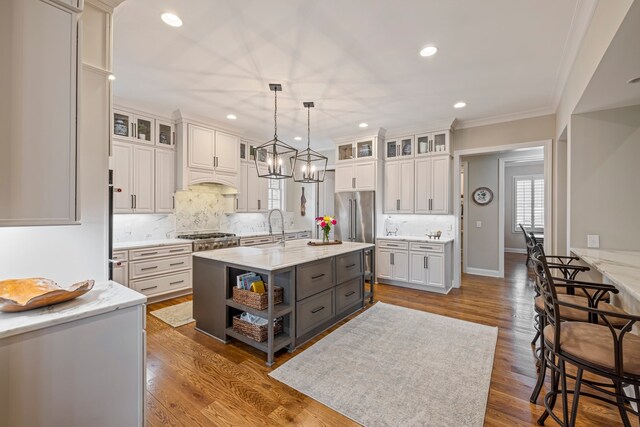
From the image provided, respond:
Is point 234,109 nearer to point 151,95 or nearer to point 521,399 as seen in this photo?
point 151,95

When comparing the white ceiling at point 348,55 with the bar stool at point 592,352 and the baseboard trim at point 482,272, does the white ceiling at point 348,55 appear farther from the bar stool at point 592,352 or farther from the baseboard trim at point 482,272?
the baseboard trim at point 482,272

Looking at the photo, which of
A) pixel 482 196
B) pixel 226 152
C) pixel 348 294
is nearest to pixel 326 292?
pixel 348 294

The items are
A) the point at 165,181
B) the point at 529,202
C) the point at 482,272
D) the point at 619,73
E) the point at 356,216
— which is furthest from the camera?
the point at 529,202

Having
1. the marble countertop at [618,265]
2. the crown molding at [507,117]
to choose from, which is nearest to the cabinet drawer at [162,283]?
the marble countertop at [618,265]

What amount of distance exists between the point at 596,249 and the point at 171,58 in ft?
15.1

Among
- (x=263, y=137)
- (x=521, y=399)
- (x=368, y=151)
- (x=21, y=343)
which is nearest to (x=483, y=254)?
(x=368, y=151)

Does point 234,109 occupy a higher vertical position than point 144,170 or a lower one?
higher

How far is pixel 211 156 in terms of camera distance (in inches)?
193

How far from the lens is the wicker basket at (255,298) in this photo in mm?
2607

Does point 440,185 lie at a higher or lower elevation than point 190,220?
higher

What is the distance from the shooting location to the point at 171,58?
9.34ft

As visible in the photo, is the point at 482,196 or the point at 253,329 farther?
the point at 482,196

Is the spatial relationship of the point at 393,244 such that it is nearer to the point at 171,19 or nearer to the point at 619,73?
the point at 619,73

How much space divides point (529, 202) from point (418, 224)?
544 centimetres
